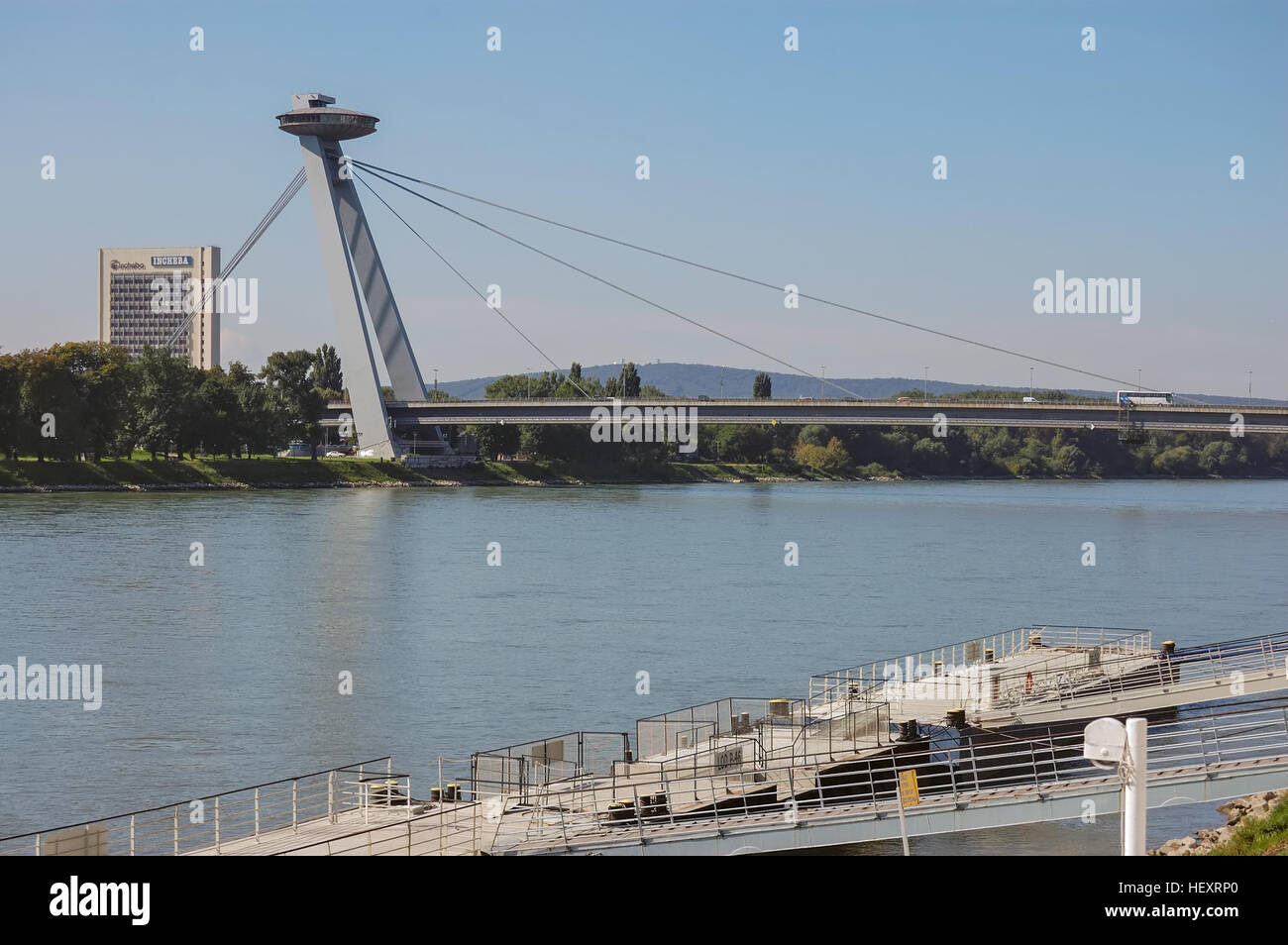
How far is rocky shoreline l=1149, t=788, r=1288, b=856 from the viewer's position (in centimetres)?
1526

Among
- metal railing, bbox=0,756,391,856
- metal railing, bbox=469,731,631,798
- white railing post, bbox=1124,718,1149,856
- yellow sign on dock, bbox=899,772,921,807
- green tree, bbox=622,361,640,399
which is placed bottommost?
metal railing, bbox=0,756,391,856

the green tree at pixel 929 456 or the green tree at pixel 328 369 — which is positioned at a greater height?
the green tree at pixel 328 369

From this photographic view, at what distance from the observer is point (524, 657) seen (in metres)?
30.4

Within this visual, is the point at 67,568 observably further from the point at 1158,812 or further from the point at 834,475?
the point at 834,475

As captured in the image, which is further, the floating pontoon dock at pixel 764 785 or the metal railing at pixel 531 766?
the metal railing at pixel 531 766

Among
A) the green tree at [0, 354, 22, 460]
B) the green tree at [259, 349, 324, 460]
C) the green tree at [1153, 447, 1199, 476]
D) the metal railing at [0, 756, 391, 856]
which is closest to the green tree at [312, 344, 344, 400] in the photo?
the green tree at [259, 349, 324, 460]

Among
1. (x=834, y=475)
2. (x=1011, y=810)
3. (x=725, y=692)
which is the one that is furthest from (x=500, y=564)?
(x=834, y=475)

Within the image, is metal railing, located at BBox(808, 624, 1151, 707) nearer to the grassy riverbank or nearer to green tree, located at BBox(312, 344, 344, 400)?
the grassy riverbank

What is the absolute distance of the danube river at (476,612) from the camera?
72.9ft

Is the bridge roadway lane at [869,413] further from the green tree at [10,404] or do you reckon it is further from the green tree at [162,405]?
the green tree at [10,404]

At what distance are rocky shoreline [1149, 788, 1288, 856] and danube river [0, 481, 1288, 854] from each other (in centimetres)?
105

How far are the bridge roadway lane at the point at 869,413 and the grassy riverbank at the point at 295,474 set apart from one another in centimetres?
466

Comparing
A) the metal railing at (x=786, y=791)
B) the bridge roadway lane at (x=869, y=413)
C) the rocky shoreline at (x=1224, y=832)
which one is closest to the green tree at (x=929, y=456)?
the bridge roadway lane at (x=869, y=413)
